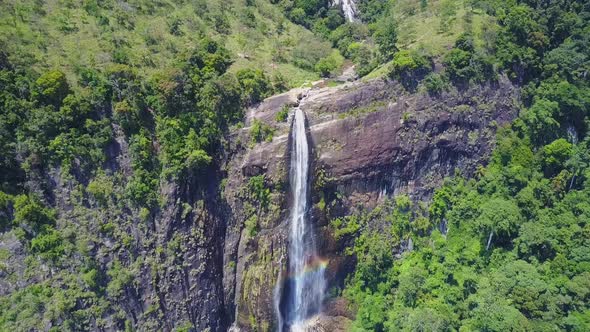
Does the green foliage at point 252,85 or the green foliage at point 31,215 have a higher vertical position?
the green foliage at point 252,85

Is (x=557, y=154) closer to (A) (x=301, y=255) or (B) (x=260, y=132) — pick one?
(A) (x=301, y=255)

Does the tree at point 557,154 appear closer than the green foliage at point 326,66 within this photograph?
Yes

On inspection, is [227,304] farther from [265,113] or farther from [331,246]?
[265,113]

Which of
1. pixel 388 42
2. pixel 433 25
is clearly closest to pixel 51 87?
pixel 388 42

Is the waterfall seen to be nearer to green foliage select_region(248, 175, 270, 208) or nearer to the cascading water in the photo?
the cascading water

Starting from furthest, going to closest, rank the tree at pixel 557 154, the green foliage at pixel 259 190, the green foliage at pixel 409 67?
the tree at pixel 557 154 < the green foliage at pixel 409 67 < the green foliage at pixel 259 190

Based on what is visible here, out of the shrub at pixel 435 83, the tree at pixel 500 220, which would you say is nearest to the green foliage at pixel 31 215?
the shrub at pixel 435 83

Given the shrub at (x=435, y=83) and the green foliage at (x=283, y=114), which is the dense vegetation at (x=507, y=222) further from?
the green foliage at (x=283, y=114)
